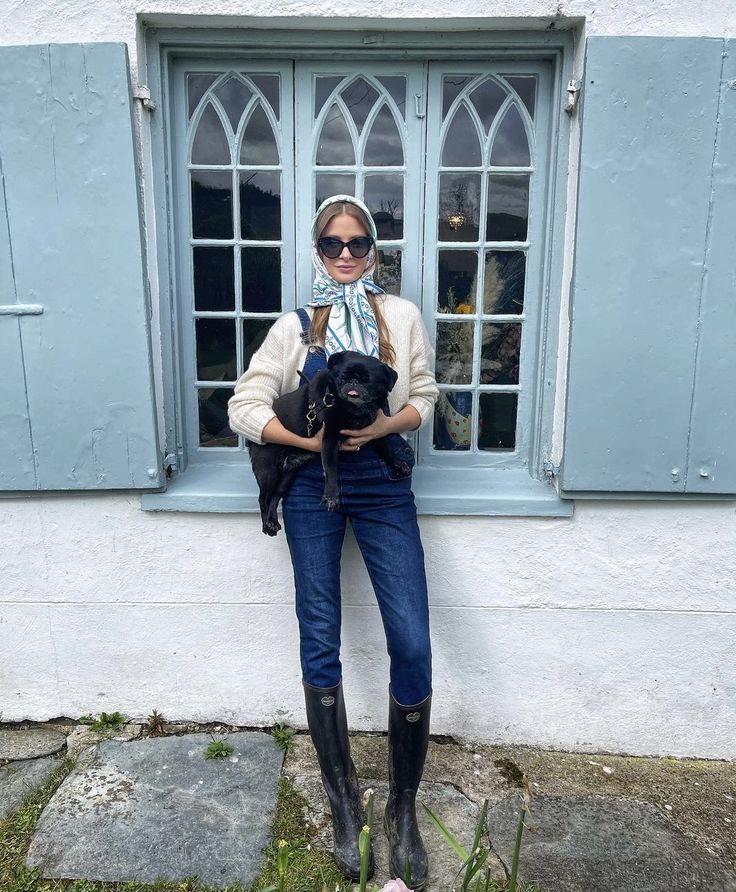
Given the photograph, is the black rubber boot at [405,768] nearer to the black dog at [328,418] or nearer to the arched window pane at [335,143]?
the black dog at [328,418]

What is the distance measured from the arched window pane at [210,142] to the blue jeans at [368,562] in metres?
1.40

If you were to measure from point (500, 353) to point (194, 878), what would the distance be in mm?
2273

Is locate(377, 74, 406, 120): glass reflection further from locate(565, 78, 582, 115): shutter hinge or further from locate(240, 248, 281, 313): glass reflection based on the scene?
locate(240, 248, 281, 313): glass reflection

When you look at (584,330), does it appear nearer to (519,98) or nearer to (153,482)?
(519,98)

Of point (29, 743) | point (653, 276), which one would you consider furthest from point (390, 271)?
point (29, 743)

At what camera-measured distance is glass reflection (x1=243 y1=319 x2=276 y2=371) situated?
2.96 metres

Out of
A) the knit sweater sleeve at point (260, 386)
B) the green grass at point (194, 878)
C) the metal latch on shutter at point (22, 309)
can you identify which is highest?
the metal latch on shutter at point (22, 309)

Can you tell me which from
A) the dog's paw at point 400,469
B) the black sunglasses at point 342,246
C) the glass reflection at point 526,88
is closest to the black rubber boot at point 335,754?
the dog's paw at point 400,469

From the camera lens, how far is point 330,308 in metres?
2.47

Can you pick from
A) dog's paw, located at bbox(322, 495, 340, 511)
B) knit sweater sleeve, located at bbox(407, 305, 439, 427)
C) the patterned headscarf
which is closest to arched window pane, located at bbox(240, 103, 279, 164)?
the patterned headscarf

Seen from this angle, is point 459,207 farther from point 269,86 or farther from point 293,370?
point 293,370

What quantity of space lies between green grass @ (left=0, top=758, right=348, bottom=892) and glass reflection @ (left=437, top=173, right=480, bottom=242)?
7.67ft

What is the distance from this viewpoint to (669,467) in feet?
8.82

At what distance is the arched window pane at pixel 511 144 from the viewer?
9.20 ft
